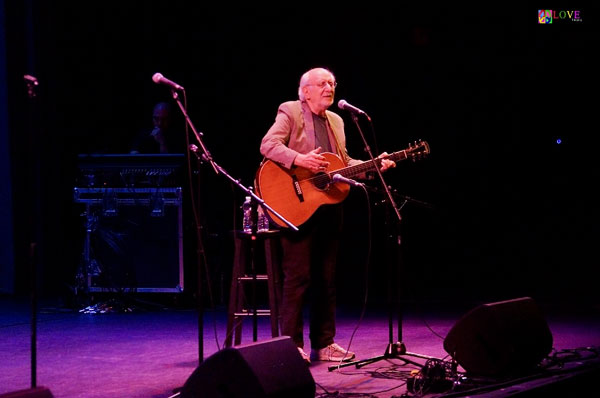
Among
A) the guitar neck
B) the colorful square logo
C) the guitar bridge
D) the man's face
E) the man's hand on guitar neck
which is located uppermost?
the colorful square logo

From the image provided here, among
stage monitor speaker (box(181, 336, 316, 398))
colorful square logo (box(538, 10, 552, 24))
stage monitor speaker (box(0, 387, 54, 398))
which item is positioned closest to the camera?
stage monitor speaker (box(0, 387, 54, 398))

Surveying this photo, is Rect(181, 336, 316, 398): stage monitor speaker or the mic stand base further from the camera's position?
the mic stand base

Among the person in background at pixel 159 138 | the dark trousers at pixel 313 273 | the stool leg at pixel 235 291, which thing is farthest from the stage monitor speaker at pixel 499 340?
the person in background at pixel 159 138

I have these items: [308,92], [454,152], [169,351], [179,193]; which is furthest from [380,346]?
[454,152]

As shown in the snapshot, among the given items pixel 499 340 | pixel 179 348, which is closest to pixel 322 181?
pixel 499 340

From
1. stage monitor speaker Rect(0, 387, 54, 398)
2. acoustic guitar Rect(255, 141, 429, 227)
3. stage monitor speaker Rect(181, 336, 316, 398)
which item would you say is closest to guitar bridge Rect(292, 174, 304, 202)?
acoustic guitar Rect(255, 141, 429, 227)

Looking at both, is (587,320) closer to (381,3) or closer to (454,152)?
(454,152)

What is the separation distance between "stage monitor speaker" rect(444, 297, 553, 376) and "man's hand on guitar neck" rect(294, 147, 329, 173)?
1.35 m

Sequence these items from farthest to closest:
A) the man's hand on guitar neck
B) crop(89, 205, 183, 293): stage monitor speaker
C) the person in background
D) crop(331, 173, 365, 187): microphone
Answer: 1. the person in background
2. crop(89, 205, 183, 293): stage monitor speaker
3. the man's hand on guitar neck
4. crop(331, 173, 365, 187): microphone

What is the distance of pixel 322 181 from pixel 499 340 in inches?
61.6

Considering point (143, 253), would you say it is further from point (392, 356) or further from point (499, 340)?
point (499, 340)

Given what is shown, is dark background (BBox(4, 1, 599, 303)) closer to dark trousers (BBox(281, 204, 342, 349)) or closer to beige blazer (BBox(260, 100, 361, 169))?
beige blazer (BBox(260, 100, 361, 169))

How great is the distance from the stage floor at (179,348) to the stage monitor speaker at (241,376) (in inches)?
32.1

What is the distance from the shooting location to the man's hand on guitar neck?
5719 millimetres
